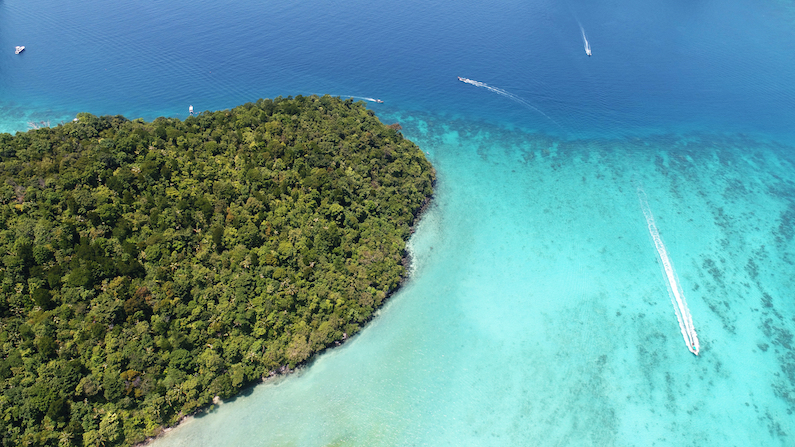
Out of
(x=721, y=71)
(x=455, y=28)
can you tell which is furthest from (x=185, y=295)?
(x=721, y=71)

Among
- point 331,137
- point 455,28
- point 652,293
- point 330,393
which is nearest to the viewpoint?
point 330,393

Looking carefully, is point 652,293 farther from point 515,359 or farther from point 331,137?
point 331,137

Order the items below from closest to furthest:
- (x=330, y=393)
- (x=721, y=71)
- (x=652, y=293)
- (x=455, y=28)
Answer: (x=330, y=393), (x=652, y=293), (x=721, y=71), (x=455, y=28)

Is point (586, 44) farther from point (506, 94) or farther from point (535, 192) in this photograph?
point (535, 192)

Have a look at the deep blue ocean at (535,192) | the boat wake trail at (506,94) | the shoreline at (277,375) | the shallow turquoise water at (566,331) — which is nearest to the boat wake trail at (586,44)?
the deep blue ocean at (535,192)

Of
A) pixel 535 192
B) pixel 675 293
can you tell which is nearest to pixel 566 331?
pixel 675 293
